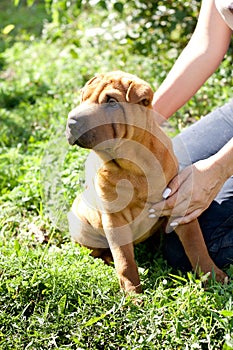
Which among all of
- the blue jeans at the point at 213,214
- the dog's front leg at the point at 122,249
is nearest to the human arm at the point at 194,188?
the dog's front leg at the point at 122,249

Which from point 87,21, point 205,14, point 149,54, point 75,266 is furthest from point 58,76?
point 75,266

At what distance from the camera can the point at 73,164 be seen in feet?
12.2

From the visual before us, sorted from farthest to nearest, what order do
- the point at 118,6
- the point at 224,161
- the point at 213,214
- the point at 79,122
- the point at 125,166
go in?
1. the point at 118,6
2. the point at 213,214
3. the point at 224,161
4. the point at 125,166
5. the point at 79,122

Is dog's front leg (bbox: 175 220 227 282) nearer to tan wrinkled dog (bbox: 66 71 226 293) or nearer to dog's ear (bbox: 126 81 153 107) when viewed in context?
tan wrinkled dog (bbox: 66 71 226 293)

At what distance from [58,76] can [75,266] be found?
2838 mm

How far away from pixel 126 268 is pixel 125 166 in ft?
1.39

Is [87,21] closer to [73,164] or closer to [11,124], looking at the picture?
[11,124]

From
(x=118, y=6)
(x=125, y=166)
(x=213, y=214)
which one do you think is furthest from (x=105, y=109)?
(x=118, y=6)

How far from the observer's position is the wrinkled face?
2.40 m

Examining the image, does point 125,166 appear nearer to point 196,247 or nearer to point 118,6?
point 196,247

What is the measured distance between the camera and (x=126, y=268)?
9.00 feet

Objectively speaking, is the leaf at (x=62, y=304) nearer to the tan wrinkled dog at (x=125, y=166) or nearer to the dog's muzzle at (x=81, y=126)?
the tan wrinkled dog at (x=125, y=166)

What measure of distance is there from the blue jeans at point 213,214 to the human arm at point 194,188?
253 millimetres

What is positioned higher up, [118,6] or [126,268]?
[118,6]
